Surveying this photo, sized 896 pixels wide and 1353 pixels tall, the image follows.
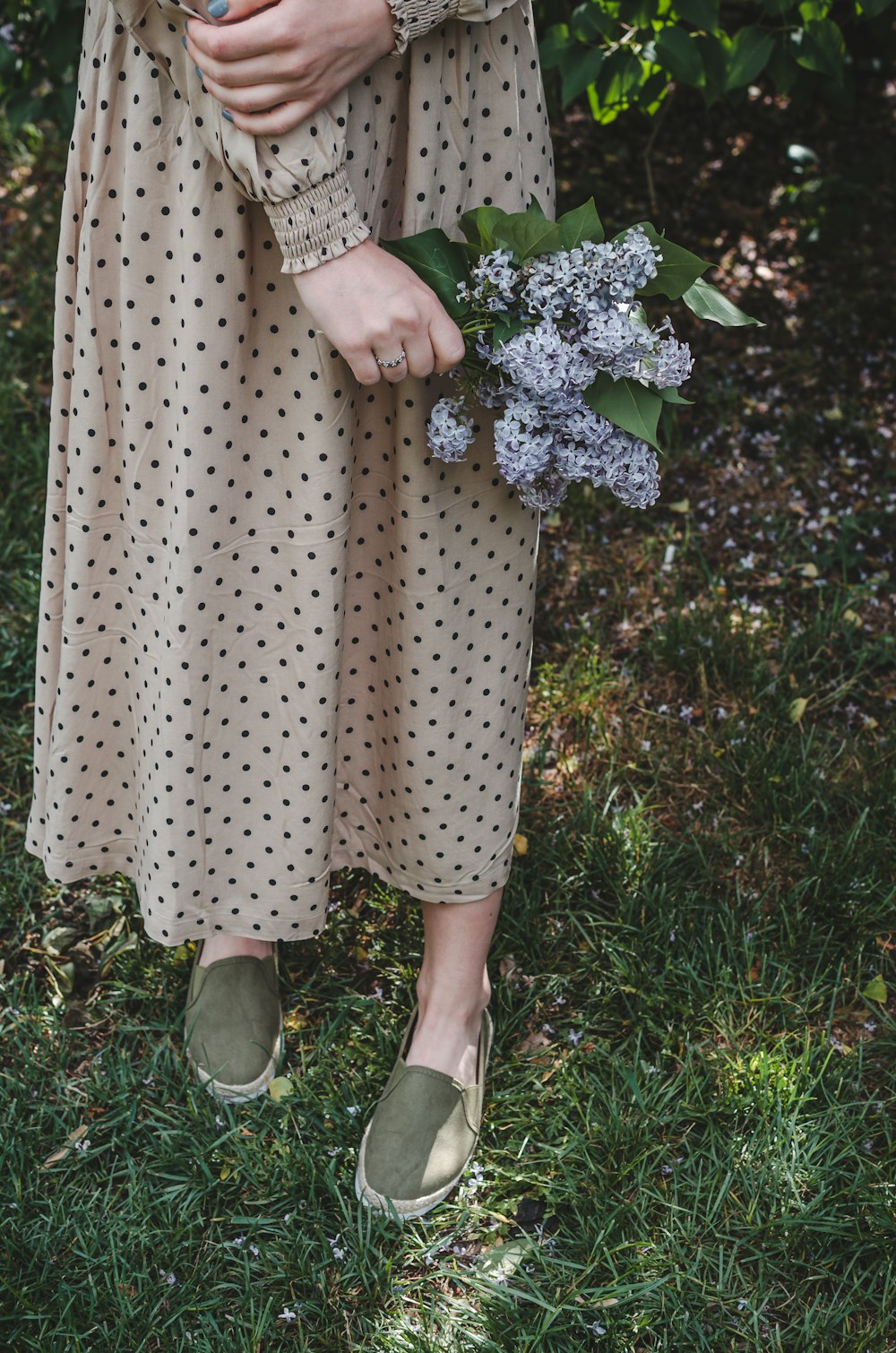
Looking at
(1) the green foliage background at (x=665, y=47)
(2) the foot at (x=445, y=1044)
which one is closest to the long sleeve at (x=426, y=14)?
(1) the green foliage background at (x=665, y=47)

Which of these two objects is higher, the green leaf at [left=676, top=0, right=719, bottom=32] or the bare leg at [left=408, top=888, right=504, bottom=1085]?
the green leaf at [left=676, top=0, right=719, bottom=32]

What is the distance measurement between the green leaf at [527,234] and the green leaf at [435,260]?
55 mm

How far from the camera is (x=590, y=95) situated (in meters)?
2.65

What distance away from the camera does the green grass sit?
1.66m

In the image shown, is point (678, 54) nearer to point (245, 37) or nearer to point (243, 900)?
point (245, 37)

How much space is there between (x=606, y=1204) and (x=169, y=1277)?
0.62 meters

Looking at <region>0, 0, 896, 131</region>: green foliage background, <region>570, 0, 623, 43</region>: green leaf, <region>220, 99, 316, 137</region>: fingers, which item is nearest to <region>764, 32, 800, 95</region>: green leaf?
<region>0, 0, 896, 131</region>: green foliage background

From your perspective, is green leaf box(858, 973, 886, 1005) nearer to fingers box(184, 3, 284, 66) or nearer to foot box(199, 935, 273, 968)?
foot box(199, 935, 273, 968)

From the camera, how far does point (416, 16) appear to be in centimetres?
121

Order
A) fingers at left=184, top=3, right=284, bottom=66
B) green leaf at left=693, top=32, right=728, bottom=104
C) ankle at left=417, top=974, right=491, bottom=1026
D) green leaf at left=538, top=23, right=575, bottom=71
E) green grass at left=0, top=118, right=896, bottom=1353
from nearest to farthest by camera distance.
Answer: fingers at left=184, top=3, right=284, bottom=66 < green grass at left=0, top=118, right=896, bottom=1353 < ankle at left=417, top=974, right=491, bottom=1026 < green leaf at left=538, top=23, right=575, bottom=71 < green leaf at left=693, top=32, right=728, bottom=104

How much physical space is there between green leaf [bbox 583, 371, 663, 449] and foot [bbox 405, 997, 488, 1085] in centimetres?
97

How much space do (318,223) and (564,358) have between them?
0.95ft

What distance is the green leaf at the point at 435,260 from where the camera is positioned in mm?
1346

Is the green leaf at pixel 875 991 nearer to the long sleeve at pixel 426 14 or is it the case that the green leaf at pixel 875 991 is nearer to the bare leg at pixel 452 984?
the bare leg at pixel 452 984
